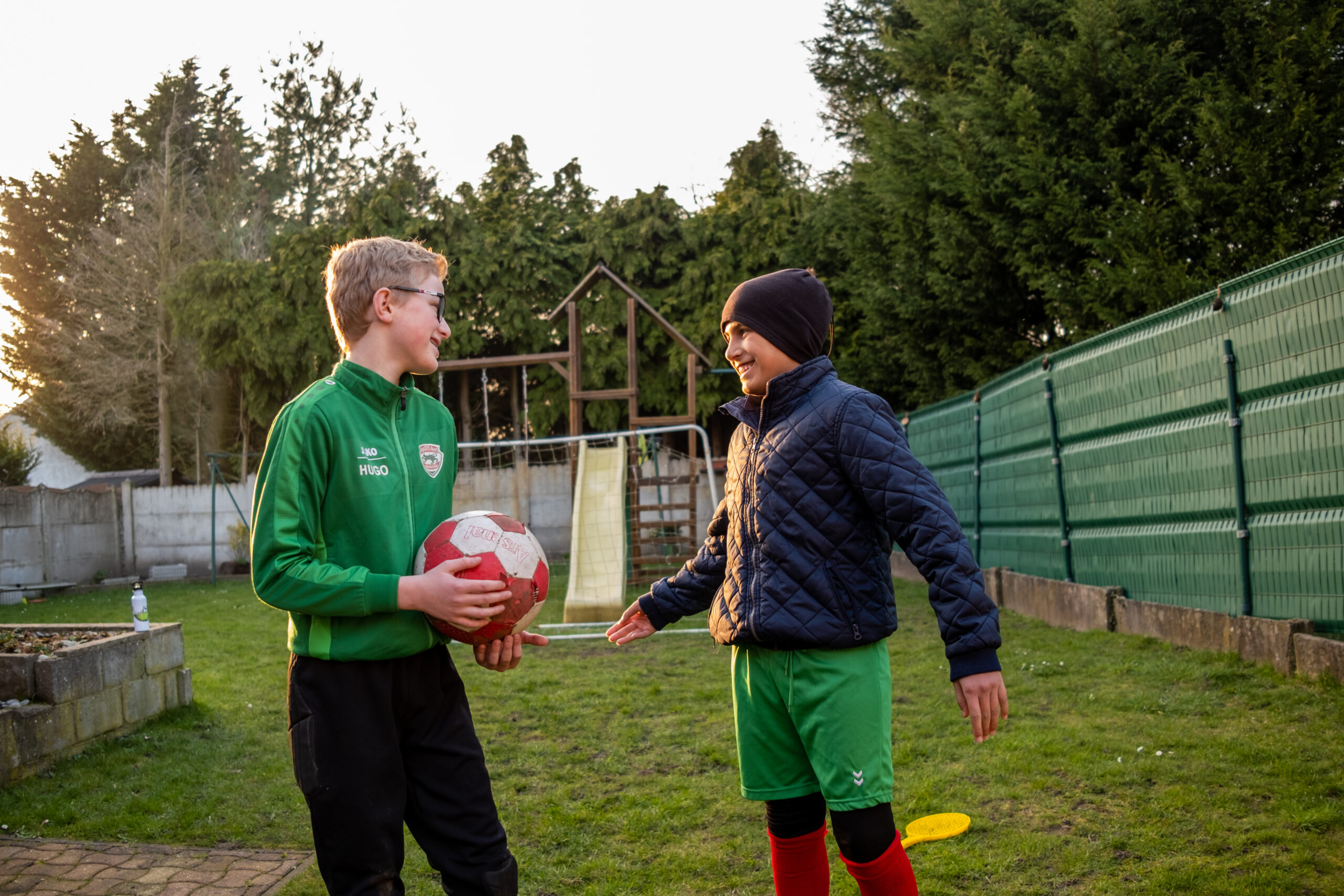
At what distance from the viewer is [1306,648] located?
510 cm

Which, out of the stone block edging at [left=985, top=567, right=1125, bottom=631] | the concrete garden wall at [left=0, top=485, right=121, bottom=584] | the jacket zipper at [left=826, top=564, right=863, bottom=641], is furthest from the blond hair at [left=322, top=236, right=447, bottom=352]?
the concrete garden wall at [left=0, top=485, right=121, bottom=584]

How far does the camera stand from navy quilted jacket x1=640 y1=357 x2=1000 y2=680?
2.28 metres

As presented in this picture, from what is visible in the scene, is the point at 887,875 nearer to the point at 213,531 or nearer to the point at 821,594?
the point at 821,594

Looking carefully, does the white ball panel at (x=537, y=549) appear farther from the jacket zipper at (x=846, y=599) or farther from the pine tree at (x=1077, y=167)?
the pine tree at (x=1077, y=167)

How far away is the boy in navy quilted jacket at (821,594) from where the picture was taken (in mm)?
2312

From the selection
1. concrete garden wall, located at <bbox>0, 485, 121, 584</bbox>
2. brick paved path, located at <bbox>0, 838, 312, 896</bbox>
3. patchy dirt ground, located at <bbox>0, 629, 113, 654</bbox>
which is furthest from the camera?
concrete garden wall, located at <bbox>0, 485, 121, 584</bbox>

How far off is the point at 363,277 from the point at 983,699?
5.89 ft

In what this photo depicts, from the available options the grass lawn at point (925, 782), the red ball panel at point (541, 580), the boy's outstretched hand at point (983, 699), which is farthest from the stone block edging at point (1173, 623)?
the red ball panel at point (541, 580)

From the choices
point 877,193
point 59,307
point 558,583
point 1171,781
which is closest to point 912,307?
point 877,193

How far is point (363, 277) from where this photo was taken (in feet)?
8.39

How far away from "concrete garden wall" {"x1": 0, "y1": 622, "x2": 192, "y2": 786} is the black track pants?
363 centimetres

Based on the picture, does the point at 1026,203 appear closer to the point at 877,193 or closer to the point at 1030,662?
the point at 877,193

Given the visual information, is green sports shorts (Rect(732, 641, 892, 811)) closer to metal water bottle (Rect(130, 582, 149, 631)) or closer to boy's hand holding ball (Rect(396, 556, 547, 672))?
boy's hand holding ball (Rect(396, 556, 547, 672))

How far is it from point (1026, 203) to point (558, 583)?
26.9ft
